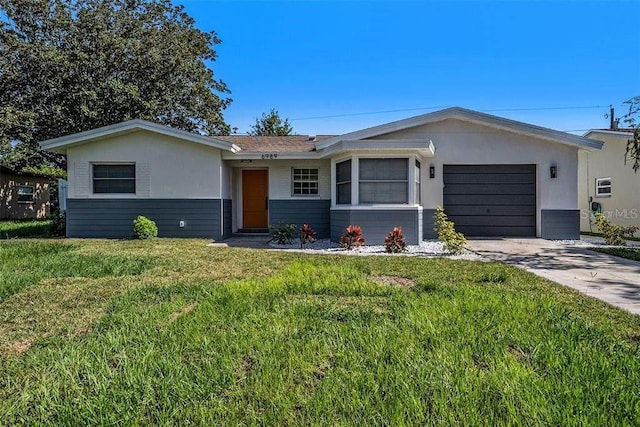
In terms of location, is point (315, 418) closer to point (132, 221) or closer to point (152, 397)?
point (152, 397)

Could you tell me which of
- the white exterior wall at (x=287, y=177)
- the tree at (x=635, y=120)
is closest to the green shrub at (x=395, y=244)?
the white exterior wall at (x=287, y=177)

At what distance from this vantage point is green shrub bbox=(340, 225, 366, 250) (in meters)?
9.44

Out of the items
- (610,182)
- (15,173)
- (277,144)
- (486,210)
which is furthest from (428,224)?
(15,173)

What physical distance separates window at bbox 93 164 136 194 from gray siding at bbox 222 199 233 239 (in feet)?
9.12

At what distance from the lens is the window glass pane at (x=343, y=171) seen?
1036 centimetres

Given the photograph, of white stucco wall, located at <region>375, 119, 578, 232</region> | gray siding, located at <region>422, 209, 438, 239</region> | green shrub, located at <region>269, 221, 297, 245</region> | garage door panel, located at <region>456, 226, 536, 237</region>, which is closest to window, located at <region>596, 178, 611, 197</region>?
white stucco wall, located at <region>375, 119, 578, 232</region>

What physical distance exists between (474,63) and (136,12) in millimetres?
18434

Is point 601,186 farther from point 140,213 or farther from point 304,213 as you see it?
point 140,213

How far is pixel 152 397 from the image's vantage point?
2396 millimetres

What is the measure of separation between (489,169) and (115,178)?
1147 centimetres

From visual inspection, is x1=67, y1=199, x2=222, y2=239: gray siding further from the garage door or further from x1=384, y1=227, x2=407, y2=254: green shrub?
the garage door

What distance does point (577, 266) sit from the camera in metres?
6.99

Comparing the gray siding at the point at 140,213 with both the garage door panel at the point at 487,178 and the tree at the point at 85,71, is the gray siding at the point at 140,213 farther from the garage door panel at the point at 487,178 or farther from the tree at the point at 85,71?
the tree at the point at 85,71

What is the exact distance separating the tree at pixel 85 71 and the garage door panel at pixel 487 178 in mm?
15671
